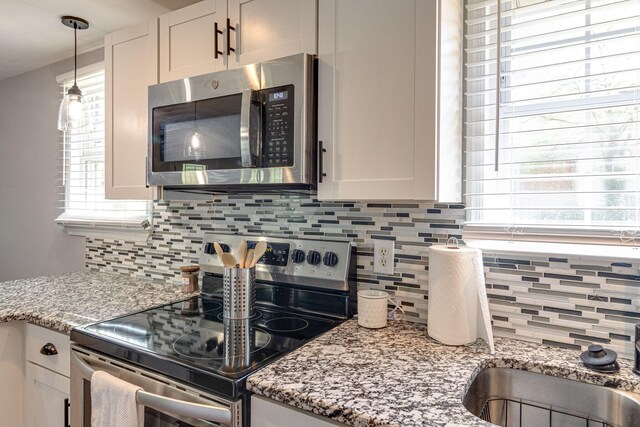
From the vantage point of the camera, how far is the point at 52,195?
8.93ft

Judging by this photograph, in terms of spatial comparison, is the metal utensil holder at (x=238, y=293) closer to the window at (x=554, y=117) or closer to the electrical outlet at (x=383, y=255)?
the electrical outlet at (x=383, y=255)

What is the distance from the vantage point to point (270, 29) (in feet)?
4.49

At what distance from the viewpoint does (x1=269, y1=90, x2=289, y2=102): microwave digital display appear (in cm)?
126

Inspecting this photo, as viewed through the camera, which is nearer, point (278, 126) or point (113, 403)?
point (113, 403)

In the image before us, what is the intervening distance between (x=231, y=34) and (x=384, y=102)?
0.68 metres

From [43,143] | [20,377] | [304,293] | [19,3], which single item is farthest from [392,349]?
[43,143]

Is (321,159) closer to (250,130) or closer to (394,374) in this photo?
(250,130)

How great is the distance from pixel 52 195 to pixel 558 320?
299cm

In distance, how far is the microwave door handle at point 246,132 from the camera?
128 cm

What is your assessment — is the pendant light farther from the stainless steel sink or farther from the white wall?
the stainless steel sink

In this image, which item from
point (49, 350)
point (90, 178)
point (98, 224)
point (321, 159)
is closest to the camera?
point (321, 159)

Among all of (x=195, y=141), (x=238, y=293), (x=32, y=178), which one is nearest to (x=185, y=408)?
(x=238, y=293)

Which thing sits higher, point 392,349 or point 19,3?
point 19,3

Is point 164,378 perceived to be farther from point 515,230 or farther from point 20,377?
point 515,230
